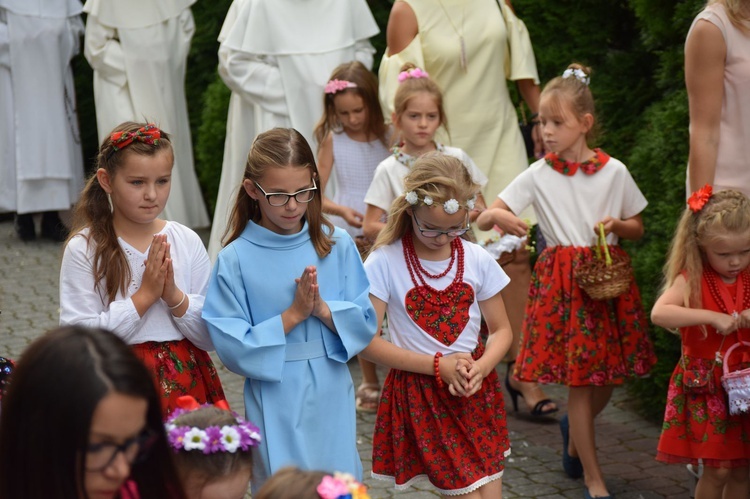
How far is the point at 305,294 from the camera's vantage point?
384 centimetres

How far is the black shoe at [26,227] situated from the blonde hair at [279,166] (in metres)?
7.08

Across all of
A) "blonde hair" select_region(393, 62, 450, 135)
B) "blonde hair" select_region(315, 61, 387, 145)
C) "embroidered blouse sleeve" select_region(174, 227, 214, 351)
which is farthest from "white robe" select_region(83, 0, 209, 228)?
"embroidered blouse sleeve" select_region(174, 227, 214, 351)

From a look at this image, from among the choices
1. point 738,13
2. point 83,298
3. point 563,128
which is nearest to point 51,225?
point 563,128

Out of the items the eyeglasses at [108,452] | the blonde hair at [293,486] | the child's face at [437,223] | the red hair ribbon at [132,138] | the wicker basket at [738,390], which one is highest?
the red hair ribbon at [132,138]

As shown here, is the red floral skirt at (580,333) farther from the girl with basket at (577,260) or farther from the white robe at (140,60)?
the white robe at (140,60)

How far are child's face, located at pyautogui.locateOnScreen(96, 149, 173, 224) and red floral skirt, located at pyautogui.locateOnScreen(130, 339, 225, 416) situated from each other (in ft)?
1.48

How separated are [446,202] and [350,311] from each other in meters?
0.53

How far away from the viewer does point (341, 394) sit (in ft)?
13.3

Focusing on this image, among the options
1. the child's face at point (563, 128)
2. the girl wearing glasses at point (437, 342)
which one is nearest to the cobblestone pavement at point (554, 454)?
the girl wearing glasses at point (437, 342)

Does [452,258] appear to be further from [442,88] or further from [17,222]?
[17,222]

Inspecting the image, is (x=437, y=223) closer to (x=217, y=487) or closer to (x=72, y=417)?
(x=217, y=487)

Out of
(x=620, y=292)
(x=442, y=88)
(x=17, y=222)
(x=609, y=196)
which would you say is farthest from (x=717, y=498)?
(x=17, y=222)

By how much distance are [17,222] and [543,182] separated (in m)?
6.92

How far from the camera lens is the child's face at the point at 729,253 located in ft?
14.3
